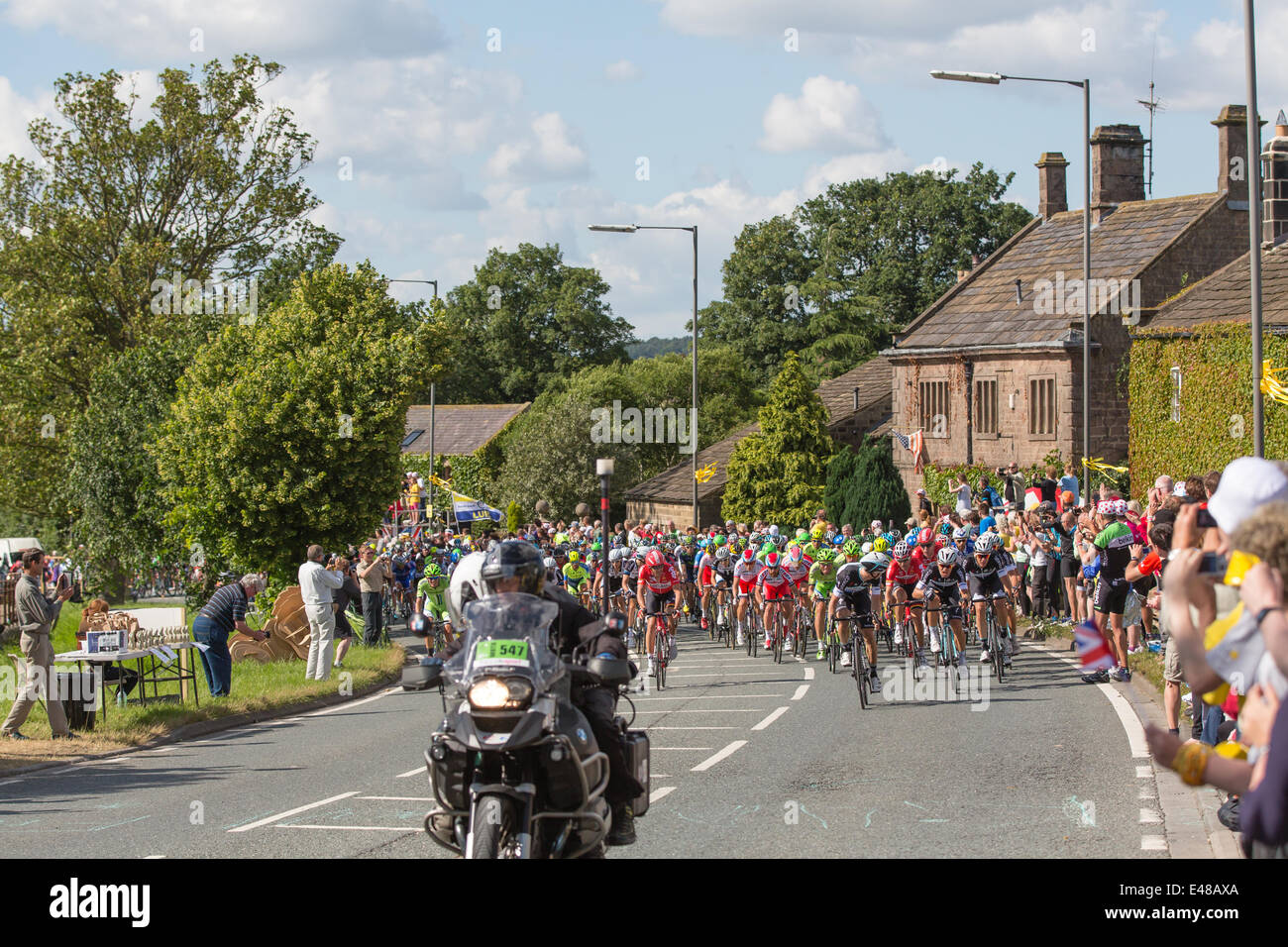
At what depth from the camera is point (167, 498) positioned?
2836 centimetres

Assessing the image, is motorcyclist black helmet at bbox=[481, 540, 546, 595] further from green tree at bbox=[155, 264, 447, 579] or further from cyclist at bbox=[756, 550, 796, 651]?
green tree at bbox=[155, 264, 447, 579]

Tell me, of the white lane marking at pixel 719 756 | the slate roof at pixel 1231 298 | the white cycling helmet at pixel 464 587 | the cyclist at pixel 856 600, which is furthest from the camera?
the slate roof at pixel 1231 298

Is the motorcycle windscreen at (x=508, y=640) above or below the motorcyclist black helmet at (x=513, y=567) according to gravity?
below

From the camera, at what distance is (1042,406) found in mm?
45062

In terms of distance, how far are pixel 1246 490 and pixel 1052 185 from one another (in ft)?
170

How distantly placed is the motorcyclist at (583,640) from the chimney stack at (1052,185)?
49.8 metres

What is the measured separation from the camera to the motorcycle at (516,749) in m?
6.43

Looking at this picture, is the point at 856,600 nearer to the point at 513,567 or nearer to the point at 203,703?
the point at 203,703

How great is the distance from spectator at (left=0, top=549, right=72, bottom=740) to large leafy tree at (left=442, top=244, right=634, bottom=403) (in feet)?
253

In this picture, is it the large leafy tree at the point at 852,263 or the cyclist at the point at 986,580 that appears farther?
the large leafy tree at the point at 852,263

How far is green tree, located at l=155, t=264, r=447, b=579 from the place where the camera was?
27.0m

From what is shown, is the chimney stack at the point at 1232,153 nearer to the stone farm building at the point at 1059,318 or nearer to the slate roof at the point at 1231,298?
the stone farm building at the point at 1059,318

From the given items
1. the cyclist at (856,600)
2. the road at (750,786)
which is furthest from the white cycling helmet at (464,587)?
the cyclist at (856,600)

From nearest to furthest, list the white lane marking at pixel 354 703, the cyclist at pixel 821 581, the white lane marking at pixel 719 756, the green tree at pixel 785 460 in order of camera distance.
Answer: the white lane marking at pixel 719 756 < the white lane marking at pixel 354 703 < the cyclist at pixel 821 581 < the green tree at pixel 785 460
